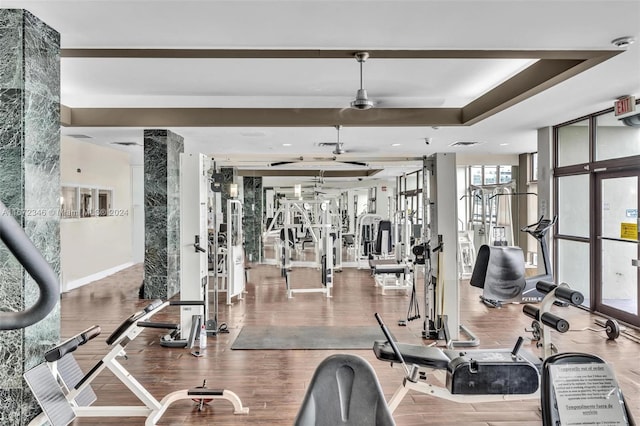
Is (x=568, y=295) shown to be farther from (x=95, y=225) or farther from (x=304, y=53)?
(x=95, y=225)

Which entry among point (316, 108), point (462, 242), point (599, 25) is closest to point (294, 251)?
point (462, 242)

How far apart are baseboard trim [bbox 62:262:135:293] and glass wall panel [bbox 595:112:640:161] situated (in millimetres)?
8109

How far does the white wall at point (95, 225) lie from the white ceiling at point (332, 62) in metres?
0.67

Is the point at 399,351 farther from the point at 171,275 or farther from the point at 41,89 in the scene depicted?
the point at 171,275

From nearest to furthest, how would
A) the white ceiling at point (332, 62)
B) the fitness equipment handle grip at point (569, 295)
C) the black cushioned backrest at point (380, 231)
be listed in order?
the fitness equipment handle grip at point (569, 295) < the white ceiling at point (332, 62) < the black cushioned backrest at point (380, 231)

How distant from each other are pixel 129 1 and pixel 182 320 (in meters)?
3.04

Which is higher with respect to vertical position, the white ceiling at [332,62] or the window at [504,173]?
the white ceiling at [332,62]

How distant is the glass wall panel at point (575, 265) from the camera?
5.90 meters

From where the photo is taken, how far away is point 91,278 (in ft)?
26.2

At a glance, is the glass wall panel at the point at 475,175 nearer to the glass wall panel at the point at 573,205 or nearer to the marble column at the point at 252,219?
the glass wall panel at the point at 573,205

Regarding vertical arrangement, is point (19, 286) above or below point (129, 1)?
below

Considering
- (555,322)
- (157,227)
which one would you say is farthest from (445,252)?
(157,227)

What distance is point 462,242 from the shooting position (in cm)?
837

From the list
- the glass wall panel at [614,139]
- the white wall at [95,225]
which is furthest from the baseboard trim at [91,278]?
the glass wall panel at [614,139]
